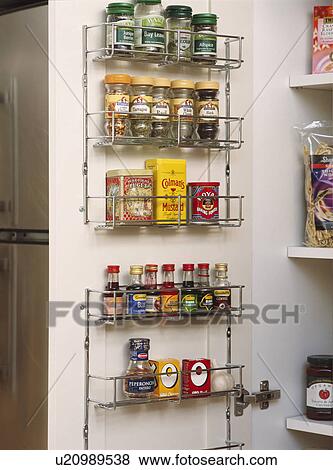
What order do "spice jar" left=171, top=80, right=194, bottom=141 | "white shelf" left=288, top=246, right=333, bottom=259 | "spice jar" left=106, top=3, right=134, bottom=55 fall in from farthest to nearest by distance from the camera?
1. "white shelf" left=288, top=246, right=333, bottom=259
2. "spice jar" left=171, top=80, right=194, bottom=141
3. "spice jar" left=106, top=3, right=134, bottom=55

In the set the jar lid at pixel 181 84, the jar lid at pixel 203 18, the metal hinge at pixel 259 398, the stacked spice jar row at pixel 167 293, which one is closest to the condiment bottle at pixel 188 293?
the stacked spice jar row at pixel 167 293

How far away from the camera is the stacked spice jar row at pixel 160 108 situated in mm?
1885

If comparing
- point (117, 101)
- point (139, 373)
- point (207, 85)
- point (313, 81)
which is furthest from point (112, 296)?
point (313, 81)

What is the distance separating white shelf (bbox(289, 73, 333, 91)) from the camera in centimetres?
212

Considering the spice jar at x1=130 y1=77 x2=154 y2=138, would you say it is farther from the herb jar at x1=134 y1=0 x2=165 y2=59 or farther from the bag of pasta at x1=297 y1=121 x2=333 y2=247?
the bag of pasta at x1=297 y1=121 x2=333 y2=247

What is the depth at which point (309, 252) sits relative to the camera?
2.15 m

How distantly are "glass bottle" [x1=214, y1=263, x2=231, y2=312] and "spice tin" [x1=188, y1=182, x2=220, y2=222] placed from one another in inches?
4.5

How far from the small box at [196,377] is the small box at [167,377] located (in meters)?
0.02

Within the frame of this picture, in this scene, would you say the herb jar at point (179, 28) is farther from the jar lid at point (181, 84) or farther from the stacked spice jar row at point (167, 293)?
the stacked spice jar row at point (167, 293)

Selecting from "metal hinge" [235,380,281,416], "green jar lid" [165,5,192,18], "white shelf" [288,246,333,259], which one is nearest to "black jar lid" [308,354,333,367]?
"metal hinge" [235,380,281,416]

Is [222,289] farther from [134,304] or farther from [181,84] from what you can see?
[181,84]

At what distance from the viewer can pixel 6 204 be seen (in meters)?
1.99

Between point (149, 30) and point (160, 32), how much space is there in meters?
0.03

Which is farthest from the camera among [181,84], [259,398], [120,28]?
[259,398]
